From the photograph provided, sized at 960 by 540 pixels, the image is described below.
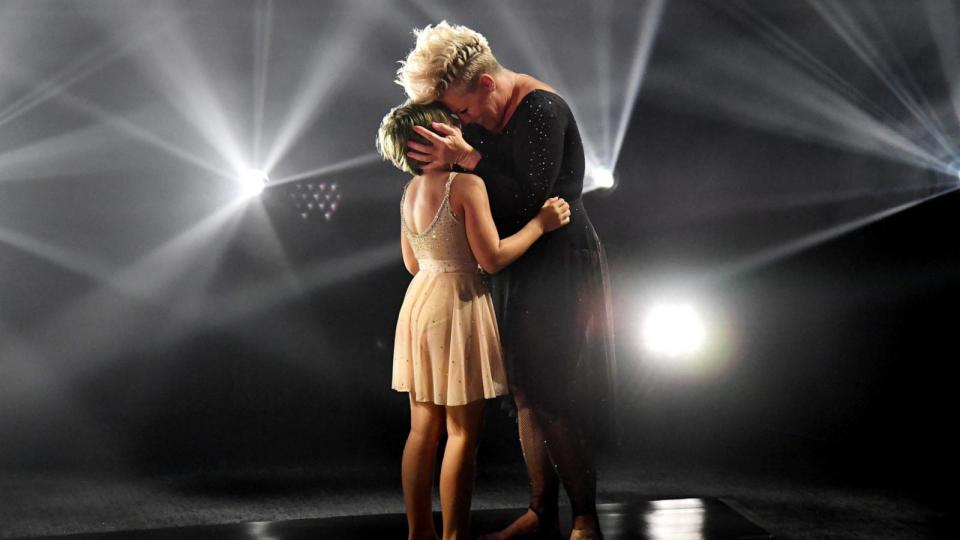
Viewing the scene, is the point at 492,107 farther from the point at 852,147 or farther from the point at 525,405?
the point at 852,147

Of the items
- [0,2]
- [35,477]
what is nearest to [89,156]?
[0,2]

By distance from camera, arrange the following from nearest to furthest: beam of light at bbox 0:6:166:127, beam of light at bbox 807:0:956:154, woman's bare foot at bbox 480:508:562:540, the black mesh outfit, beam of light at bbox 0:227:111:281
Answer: the black mesh outfit
woman's bare foot at bbox 480:508:562:540
beam of light at bbox 0:6:166:127
beam of light at bbox 807:0:956:154
beam of light at bbox 0:227:111:281

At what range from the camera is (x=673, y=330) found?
5.33 meters

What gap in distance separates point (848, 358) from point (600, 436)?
2.89 m

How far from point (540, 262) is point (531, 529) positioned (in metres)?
0.91

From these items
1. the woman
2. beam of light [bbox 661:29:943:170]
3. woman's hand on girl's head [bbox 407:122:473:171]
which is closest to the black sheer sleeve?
the woman

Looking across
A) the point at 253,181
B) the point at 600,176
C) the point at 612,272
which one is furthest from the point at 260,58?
the point at 612,272

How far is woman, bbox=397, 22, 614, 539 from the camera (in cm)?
283

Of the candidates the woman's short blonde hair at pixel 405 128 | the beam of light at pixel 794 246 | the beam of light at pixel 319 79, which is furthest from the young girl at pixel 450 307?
the beam of light at pixel 794 246

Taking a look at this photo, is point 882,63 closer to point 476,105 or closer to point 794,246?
point 794,246

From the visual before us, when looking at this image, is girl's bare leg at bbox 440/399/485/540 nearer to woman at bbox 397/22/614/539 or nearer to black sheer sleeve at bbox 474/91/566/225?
woman at bbox 397/22/614/539

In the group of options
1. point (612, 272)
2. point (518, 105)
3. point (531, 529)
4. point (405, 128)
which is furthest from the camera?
point (612, 272)

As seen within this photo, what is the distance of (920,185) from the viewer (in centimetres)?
499

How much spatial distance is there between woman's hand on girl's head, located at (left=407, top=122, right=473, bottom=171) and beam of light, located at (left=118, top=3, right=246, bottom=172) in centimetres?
240
